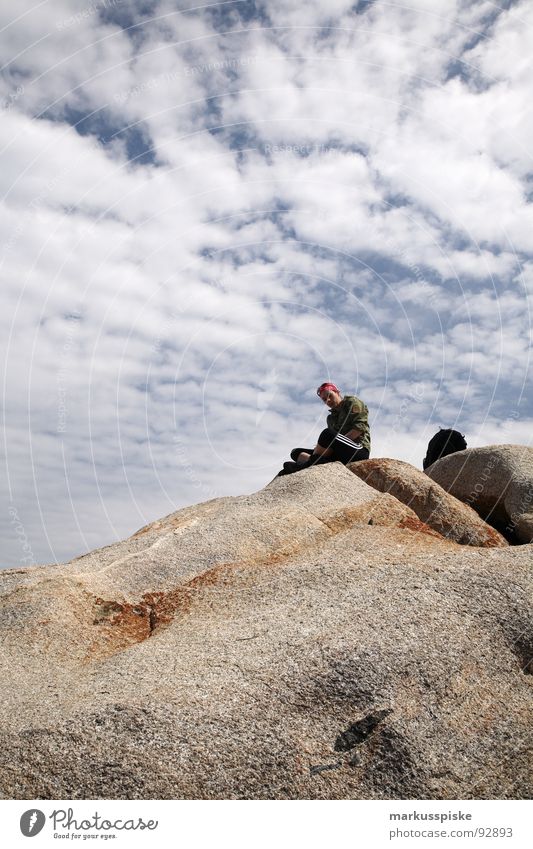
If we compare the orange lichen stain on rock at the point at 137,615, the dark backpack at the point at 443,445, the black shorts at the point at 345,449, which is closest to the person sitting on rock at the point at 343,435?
the black shorts at the point at 345,449

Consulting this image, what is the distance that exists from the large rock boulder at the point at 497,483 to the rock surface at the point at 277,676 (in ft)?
14.1

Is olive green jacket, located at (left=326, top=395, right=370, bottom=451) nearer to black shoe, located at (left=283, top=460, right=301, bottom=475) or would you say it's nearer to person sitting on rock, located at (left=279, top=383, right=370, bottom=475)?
person sitting on rock, located at (left=279, top=383, right=370, bottom=475)

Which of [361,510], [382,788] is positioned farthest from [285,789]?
[361,510]

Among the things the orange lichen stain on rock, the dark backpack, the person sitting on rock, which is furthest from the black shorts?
the orange lichen stain on rock

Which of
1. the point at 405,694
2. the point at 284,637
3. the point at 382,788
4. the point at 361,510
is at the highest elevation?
the point at 361,510

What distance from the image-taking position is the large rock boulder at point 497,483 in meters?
14.6

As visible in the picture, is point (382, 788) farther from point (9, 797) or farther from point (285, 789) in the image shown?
point (9, 797)

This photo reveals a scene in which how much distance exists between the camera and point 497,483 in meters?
15.7

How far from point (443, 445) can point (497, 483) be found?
18.3 feet

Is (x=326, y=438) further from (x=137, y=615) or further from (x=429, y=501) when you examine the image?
(x=137, y=615)

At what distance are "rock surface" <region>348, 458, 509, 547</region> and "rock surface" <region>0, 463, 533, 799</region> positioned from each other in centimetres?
234

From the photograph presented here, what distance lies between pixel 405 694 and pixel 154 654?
312 centimetres

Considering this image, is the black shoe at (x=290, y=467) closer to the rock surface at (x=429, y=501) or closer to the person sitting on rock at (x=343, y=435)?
the person sitting on rock at (x=343, y=435)

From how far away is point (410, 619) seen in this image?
8.34 m
